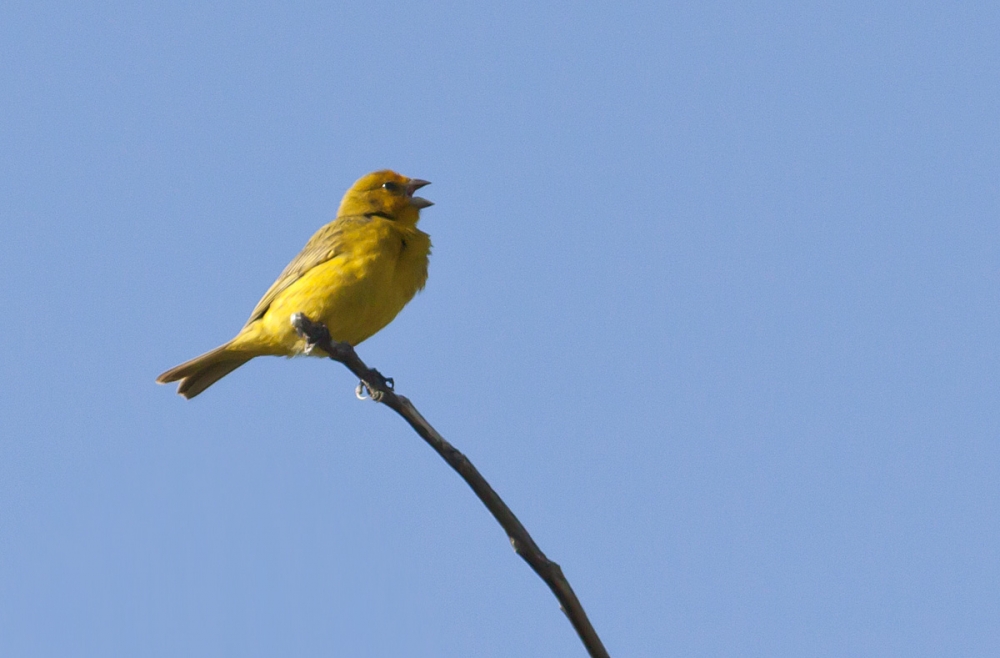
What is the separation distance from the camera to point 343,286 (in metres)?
7.51

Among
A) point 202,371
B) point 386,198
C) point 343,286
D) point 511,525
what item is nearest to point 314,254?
point 343,286

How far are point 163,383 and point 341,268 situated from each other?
76.0 inches

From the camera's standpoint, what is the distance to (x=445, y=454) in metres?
3.72

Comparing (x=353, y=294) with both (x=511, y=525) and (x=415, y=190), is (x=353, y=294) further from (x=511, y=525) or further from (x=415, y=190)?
(x=511, y=525)

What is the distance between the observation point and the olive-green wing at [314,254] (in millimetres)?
7914

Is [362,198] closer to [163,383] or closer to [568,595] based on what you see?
[163,383]

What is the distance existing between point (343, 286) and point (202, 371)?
1685 mm

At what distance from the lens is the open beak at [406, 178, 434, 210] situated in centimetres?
865

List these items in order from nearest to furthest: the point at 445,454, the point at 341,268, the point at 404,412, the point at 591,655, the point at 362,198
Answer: the point at 591,655 → the point at 445,454 → the point at 404,412 → the point at 341,268 → the point at 362,198

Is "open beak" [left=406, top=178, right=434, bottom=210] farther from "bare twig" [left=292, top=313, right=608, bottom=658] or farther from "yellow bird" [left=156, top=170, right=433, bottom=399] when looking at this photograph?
"bare twig" [left=292, top=313, right=608, bottom=658]

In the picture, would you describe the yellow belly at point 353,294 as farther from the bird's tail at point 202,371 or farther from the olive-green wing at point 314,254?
the bird's tail at point 202,371

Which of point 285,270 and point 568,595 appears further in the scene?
point 285,270

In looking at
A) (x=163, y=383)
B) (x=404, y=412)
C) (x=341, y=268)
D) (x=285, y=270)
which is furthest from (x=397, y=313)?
(x=404, y=412)

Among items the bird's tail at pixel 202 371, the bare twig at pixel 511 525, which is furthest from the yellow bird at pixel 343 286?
the bare twig at pixel 511 525
